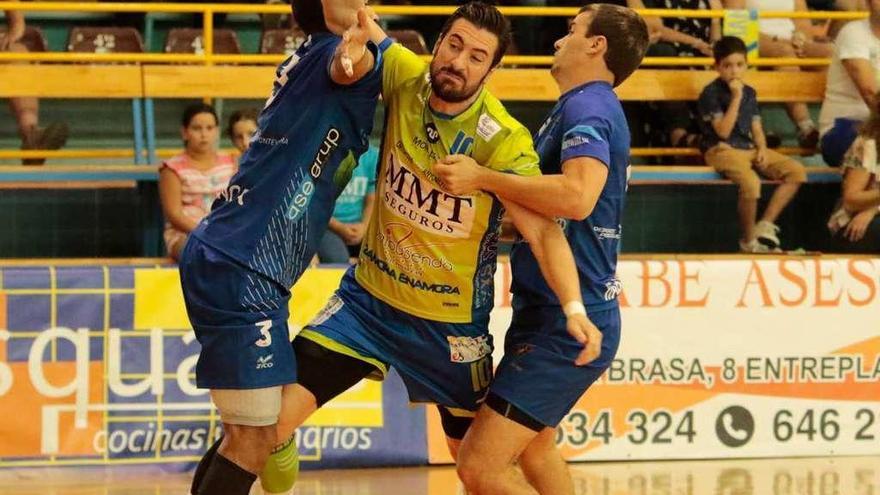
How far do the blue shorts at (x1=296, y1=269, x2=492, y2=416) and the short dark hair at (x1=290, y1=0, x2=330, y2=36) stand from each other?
3.02ft

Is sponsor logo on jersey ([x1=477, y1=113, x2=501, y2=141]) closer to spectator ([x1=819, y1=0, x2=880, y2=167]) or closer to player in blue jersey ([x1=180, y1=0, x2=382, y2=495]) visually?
player in blue jersey ([x1=180, y1=0, x2=382, y2=495])

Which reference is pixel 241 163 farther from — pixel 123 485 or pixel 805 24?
pixel 805 24

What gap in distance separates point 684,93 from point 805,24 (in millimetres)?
1738

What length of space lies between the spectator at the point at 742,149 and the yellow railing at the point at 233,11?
535mm

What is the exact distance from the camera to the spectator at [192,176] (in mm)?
7988

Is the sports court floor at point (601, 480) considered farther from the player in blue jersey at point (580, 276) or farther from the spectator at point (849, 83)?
the spectator at point (849, 83)

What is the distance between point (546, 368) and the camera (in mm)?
4832

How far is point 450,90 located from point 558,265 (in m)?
0.65

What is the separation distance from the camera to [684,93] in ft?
32.4

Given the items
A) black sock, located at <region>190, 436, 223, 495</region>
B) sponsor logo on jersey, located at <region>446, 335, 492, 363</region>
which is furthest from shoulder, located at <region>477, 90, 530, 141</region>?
black sock, located at <region>190, 436, 223, 495</region>

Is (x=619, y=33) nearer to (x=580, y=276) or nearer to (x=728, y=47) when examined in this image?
(x=580, y=276)

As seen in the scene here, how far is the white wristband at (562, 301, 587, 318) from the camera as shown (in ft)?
15.0

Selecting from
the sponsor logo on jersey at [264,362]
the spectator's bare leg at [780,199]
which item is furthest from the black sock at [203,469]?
the spectator's bare leg at [780,199]

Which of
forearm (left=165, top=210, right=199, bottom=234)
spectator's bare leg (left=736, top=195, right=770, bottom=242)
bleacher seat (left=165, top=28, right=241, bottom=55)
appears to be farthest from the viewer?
bleacher seat (left=165, top=28, right=241, bottom=55)
